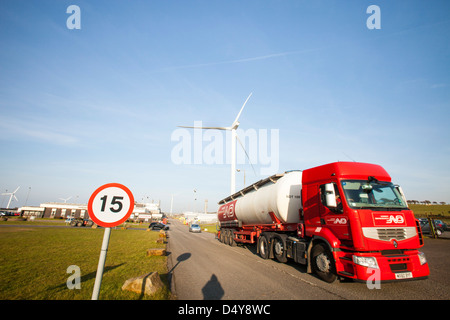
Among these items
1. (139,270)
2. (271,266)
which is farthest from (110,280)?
(271,266)

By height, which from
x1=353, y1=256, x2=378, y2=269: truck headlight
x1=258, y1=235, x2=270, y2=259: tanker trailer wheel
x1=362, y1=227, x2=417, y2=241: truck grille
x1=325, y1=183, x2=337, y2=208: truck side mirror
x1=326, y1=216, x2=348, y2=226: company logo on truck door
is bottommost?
x1=258, y1=235, x2=270, y2=259: tanker trailer wheel

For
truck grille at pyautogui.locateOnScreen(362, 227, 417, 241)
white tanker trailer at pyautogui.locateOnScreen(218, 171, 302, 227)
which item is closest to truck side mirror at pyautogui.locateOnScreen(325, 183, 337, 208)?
truck grille at pyautogui.locateOnScreen(362, 227, 417, 241)

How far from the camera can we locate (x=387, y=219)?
20.2ft

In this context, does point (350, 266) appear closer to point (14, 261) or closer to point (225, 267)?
point (225, 267)

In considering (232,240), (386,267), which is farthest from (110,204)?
(232,240)

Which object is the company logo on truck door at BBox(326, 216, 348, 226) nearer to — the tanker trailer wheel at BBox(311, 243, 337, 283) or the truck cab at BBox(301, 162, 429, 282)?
the truck cab at BBox(301, 162, 429, 282)

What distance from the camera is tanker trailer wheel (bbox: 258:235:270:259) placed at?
11.0 metres

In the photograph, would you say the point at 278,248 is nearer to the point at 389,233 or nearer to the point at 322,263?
the point at 322,263

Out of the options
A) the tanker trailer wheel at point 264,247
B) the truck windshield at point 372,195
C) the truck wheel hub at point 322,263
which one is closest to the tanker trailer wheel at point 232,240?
the tanker trailer wheel at point 264,247

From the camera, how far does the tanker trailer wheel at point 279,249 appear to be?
31.3 feet

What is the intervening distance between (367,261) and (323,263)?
1523 millimetres

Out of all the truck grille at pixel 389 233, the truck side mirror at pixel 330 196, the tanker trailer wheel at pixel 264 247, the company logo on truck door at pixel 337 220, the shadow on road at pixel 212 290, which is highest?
the truck side mirror at pixel 330 196

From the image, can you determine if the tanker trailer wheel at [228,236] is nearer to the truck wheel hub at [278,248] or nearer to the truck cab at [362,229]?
the truck wheel hub at [278,248]

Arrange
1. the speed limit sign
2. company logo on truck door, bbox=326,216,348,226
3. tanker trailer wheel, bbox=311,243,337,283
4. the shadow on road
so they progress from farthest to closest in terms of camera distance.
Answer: tanker trailer wheel, bbox=311,243,337,283 < company logo on truck door, bbox=326,216,348,226 < the shadow on road < the speed limit sign
